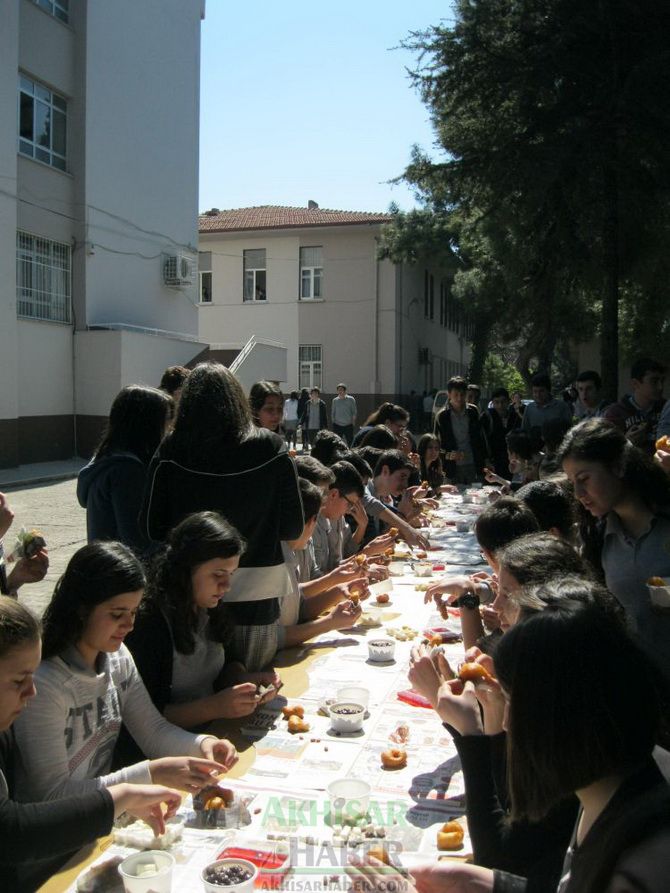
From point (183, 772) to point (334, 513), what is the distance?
2.65 metres

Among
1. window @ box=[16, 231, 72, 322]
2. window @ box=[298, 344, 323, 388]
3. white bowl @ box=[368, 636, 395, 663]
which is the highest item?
window @ box=[16, 231, 72, 322]

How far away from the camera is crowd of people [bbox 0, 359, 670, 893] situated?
3.98 feet

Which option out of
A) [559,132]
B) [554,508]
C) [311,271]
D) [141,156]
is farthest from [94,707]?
[311,271]

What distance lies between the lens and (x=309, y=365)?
26609 millimetres

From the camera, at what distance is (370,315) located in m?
26.0

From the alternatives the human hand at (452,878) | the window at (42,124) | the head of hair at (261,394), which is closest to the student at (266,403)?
the head of hair at (261,394)

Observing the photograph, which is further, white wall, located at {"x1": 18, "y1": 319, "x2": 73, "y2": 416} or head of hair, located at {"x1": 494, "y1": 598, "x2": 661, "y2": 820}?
white wall, located at {"x1": 18, "y1": 319, "x2": 73, "y2": 416}

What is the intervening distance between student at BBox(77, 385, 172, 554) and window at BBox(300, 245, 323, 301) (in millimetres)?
23470

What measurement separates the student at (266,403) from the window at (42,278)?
1253 centimetres

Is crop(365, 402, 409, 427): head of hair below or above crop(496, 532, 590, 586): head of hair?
above

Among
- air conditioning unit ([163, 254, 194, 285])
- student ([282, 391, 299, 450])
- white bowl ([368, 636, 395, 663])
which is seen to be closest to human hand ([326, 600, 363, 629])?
white bowl ([368, 636, 395, 663])

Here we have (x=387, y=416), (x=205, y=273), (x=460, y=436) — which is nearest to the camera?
(x=387, y=416)

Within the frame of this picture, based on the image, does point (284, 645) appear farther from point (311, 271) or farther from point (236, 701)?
point (311, 271)

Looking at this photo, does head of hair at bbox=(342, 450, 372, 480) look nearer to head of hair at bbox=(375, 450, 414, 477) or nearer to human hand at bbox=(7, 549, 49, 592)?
head of hair at bbox=(375, 450, 414, 477)
